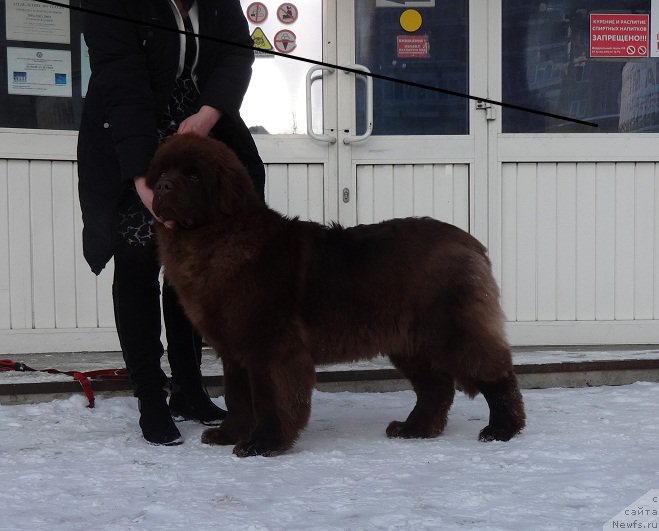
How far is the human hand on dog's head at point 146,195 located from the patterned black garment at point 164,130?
163 mm

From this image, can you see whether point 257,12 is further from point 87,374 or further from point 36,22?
point 87,374

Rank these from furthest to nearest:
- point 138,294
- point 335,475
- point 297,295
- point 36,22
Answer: point 36,22
point 138,294
point 297,295
point 335,475

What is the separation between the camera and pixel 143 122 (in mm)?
3201

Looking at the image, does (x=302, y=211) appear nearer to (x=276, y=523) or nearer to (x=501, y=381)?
(x=501, y=381)

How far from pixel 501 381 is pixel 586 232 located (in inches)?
82.7

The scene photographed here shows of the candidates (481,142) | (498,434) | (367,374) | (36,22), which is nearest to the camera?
(498,434)

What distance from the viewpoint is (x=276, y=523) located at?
236 cm

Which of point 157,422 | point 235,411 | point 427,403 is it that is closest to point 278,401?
point 235,411

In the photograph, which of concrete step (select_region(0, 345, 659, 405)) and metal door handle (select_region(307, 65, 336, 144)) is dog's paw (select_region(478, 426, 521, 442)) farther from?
metal door handle (select_region(307, 65, 336, 144))

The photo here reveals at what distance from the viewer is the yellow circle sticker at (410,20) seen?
16.3 feet

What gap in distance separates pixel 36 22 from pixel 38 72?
0.27 meters

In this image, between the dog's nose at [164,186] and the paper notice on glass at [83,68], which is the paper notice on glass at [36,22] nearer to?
the paper notice on glass at [83,68]

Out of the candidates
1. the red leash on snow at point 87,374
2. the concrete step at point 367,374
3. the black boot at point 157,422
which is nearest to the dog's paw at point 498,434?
the concrete step at point 367,374

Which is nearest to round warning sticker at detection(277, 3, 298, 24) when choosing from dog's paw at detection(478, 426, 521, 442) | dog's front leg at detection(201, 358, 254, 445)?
dog's front leg at detection(201, 358, 254, 445)
